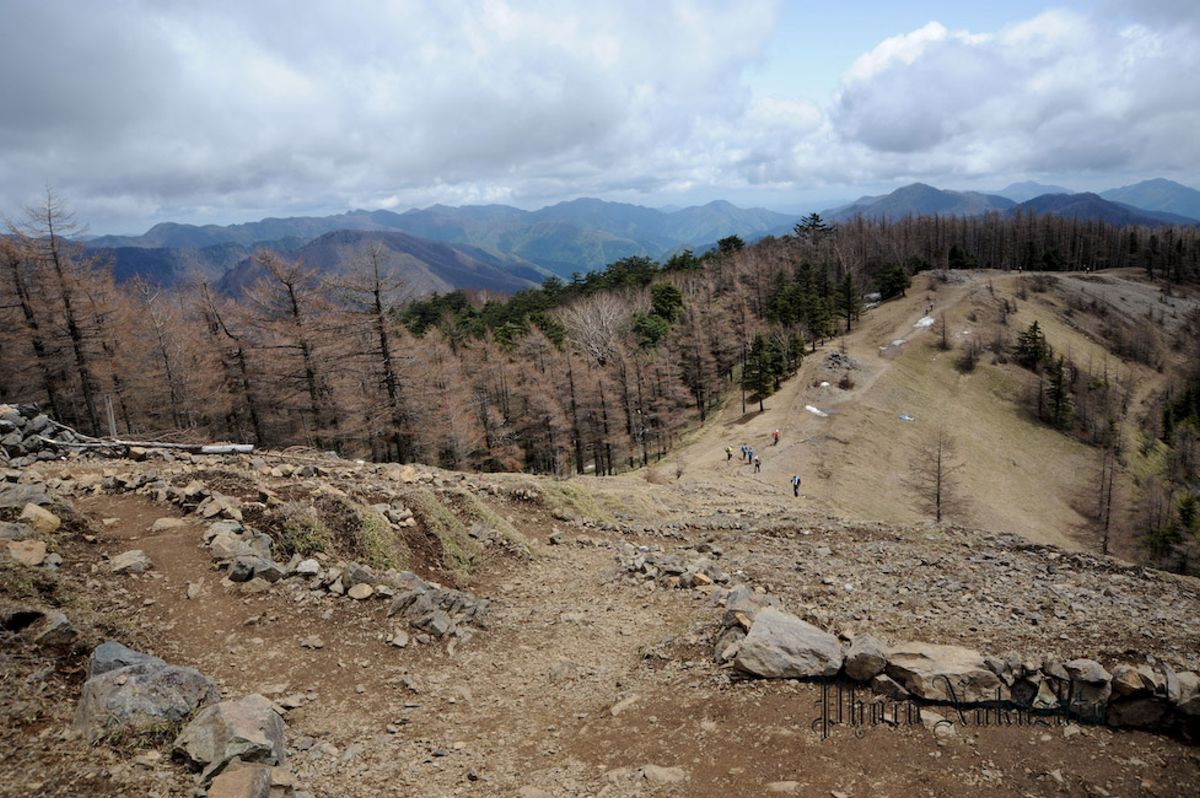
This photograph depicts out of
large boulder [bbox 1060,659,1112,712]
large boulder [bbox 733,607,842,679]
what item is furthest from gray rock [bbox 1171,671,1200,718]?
large boulder [bbox 733,607,842,679]

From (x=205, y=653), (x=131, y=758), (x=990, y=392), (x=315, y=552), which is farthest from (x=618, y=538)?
(x=990, y=392)

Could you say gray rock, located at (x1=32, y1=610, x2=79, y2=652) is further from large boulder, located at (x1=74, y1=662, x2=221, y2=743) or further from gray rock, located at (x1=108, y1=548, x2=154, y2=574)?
gray rock, located at (x1=108, y1=548, x2=154, y2=574)

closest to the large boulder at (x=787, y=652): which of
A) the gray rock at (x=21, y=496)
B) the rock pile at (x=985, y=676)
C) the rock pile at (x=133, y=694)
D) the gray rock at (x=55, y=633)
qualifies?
the rock pile at (x=985, y=676)

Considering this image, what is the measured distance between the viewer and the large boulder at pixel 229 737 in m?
5.86

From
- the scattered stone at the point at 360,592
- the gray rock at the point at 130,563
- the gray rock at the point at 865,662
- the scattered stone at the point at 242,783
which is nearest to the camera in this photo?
the scattered stone at the point at 242,783

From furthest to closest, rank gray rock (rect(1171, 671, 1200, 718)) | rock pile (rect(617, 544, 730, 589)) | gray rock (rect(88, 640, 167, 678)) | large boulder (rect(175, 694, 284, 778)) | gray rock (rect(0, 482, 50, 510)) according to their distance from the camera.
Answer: rock pile (rect(617, 544, 730, 589)) → gray rock (rect(0, 482, 50, 510)) → gray rock (rect(1171, 671, 1200, 718)) → gray rock (rect(88, 640, 167, 678)) → large boulder (rect(175, 694, 284, 778))

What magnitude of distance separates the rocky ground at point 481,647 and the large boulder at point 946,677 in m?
0.09

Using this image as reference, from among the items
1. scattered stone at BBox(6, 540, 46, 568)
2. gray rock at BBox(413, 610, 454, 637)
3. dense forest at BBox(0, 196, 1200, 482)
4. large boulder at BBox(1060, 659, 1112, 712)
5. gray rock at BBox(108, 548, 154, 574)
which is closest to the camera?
large boulder at BBox(1060, 659, 1112, 712)

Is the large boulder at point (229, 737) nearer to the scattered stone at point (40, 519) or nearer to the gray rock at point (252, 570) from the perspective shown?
the gray rock at point (252, 570)

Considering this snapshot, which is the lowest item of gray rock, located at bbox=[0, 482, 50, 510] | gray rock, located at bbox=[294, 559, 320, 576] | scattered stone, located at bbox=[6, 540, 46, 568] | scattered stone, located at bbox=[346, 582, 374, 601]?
scattered stone, located at bbox=[346, 582, 374, 601]

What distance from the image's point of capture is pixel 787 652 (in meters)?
8.74

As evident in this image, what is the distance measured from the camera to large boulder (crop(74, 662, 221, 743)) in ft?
19.6

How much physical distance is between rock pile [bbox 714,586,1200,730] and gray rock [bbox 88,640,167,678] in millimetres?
7969

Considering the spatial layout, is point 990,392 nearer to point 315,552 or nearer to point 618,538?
point 618,538
